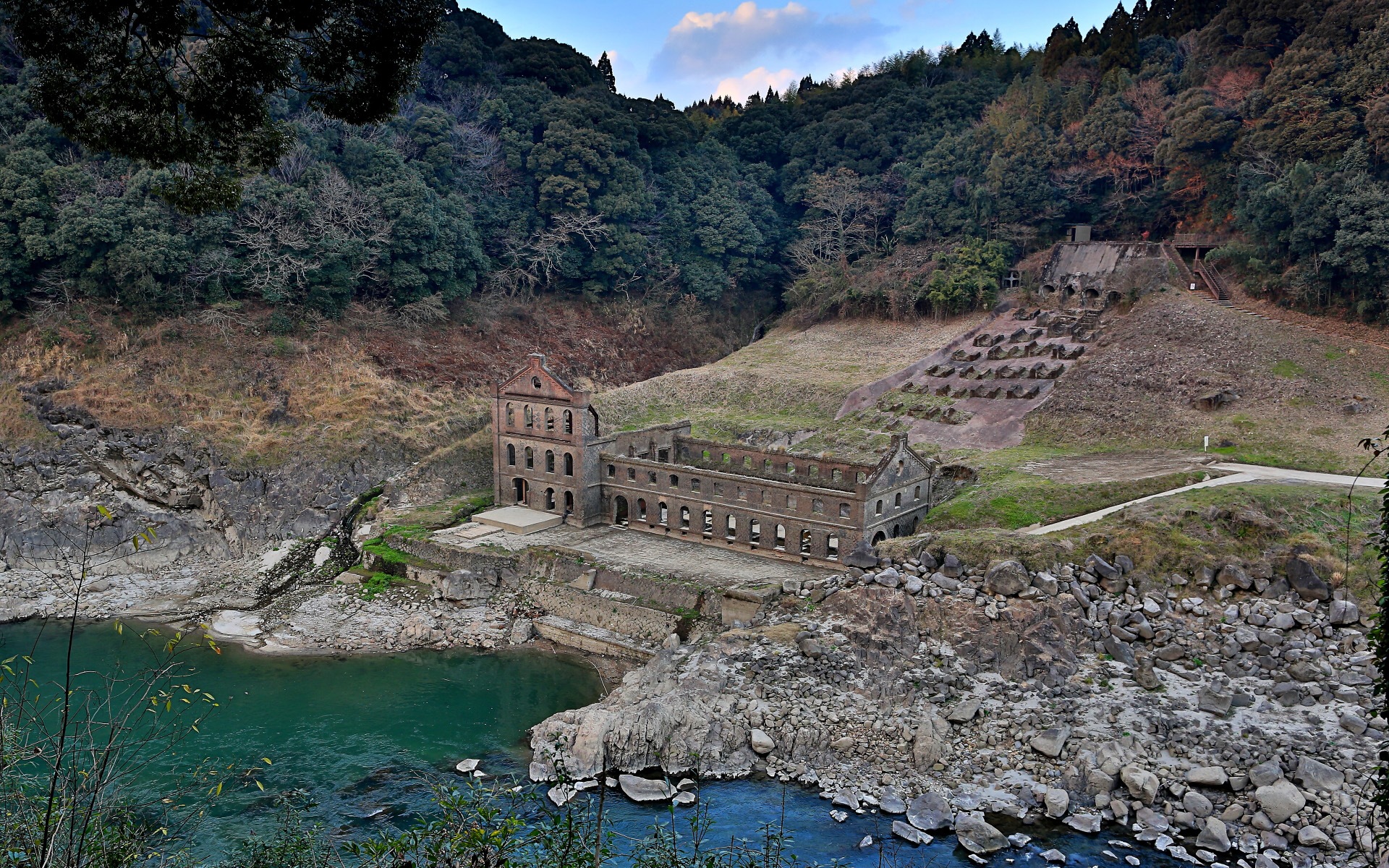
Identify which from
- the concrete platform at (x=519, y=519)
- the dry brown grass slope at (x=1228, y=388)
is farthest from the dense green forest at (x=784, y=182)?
the concrete platform at (x=519, y=519)

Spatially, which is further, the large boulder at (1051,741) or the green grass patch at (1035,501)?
the green grass patch at (1035,501)

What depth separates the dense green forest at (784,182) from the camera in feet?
163

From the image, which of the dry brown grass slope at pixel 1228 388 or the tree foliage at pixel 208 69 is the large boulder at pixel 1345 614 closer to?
the dry brown grass slope at pixel 1228 388

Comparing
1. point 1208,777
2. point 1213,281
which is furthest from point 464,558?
point 1213,281

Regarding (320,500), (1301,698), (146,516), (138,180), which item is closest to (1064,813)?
(1301,698)

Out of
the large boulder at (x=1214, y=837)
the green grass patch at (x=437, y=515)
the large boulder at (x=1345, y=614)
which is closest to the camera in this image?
the large boulder at (x=1214, y=837)

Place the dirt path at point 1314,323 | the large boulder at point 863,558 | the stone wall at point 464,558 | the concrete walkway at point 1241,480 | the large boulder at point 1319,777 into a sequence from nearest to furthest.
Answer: the large boulder at point 1319,777, the large boulder at point 863,558, the concrete walkway at point 1241,480, the stone wall at point 464,558, the dirt path at point 1314,323

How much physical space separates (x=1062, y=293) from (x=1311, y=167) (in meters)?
13.8

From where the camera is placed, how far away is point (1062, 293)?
196ft

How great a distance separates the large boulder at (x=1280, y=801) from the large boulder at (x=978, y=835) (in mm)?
5910

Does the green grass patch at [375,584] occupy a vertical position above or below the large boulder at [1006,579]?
below

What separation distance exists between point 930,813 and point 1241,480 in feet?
63.7

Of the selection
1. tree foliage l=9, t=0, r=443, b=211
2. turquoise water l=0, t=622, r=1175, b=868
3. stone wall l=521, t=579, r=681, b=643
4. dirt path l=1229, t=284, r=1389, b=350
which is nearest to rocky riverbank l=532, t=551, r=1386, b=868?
turquoise water l=0, t=622, r=1175, b=868

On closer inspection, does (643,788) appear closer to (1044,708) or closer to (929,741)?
(929,741)
